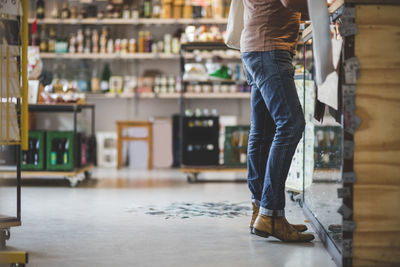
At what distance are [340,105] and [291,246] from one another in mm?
746

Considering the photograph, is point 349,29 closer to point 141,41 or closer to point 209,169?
point 209,169

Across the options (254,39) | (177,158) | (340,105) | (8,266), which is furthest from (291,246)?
(177,158)

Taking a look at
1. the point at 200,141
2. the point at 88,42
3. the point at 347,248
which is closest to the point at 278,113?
the point at 347,248

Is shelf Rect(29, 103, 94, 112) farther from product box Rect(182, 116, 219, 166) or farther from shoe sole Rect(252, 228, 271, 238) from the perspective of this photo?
shoe sole Rect(252, 228, 271, 238)

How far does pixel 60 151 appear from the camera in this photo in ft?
18.2

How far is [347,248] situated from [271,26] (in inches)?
44.8

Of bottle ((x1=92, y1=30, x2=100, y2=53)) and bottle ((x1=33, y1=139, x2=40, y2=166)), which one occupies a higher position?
bottle ((x1=92, y1=30, x2=100, y2=53))

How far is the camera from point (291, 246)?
2.73 metres

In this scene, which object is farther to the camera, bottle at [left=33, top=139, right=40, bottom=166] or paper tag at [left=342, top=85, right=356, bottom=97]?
bottle at [left=33, top=139, right=40, bottom=166]

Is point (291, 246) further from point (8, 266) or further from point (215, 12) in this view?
point (215, 12)

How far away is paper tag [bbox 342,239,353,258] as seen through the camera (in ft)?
7.18

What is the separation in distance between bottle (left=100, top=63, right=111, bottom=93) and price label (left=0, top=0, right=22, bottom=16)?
5.39 metres

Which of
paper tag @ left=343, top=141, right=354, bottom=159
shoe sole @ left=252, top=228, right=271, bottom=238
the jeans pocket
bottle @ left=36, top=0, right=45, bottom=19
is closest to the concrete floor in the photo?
shoe sole @ left=252, top=228, right=271, bottom=238

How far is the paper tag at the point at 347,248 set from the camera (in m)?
2.19
